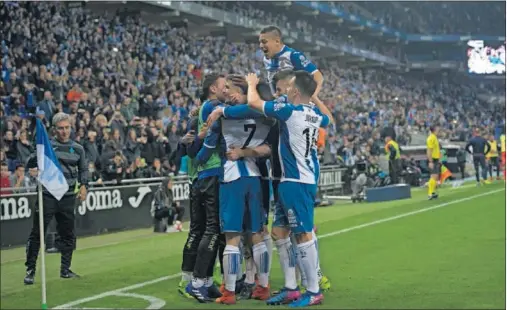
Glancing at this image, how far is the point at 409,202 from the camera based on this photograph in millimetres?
21438

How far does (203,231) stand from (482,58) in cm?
4699

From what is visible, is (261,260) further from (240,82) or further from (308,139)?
(240,82)

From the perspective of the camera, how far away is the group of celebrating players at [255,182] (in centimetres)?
739

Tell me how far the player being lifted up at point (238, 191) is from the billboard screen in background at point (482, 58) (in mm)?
47121

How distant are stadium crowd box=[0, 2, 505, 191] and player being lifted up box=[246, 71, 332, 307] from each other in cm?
367

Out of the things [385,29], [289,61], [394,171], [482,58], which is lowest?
[394,171]

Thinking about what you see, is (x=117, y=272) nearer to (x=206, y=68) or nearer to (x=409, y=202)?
(x=409, y=202)

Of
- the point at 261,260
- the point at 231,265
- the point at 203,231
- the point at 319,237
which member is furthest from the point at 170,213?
the point at 231,265

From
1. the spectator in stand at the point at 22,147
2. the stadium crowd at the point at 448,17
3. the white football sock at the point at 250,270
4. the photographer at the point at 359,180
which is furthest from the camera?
the stadium crowd at the point at 448,17

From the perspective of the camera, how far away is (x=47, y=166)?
8.38 m

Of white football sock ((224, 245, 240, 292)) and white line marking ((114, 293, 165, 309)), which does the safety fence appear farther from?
white football sock ((224, 245, 240, 292))

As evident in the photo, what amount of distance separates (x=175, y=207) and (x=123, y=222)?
1.14m

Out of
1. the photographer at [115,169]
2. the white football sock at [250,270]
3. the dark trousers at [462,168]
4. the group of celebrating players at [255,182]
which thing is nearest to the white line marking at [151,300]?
the group of celebrating players at [255,182]

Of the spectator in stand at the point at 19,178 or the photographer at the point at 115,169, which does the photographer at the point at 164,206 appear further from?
the spectator in stand at the point at 19,178
